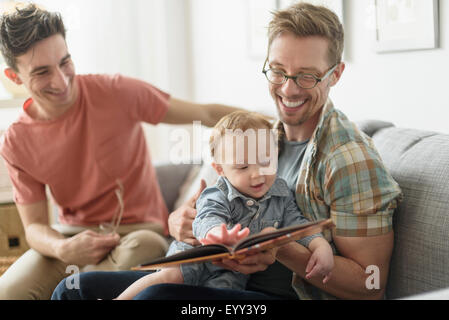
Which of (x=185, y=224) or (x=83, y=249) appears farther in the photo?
(x=83, y=249)

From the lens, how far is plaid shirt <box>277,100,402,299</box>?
1182 mm

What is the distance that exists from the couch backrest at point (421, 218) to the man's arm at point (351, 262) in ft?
0.14

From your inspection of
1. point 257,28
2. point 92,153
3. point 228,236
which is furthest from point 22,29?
point 257,28

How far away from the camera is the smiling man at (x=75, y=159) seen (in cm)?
138

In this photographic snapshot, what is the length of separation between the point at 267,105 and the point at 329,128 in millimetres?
1080

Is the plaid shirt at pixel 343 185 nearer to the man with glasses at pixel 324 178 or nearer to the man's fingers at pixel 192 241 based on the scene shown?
the man with glasses at pixel 324 178

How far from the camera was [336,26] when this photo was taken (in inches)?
48.3

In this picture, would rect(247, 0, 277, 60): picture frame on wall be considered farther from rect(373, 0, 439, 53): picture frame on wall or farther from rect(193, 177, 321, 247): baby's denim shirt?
rect(193, 177, 321, 247): baby's denim shirt

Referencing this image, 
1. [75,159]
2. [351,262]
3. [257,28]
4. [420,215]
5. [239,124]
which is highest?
[257,28]

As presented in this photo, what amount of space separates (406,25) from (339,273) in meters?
0.81

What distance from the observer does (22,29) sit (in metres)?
1.30

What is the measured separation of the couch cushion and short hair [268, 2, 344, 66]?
32 centimetres

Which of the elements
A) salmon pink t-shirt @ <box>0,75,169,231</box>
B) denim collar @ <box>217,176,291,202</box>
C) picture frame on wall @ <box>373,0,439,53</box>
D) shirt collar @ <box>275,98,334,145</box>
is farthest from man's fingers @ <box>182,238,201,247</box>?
picture frame on wall @ <box>373,0,439,53</box>

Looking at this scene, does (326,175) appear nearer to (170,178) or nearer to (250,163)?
(250,163)
